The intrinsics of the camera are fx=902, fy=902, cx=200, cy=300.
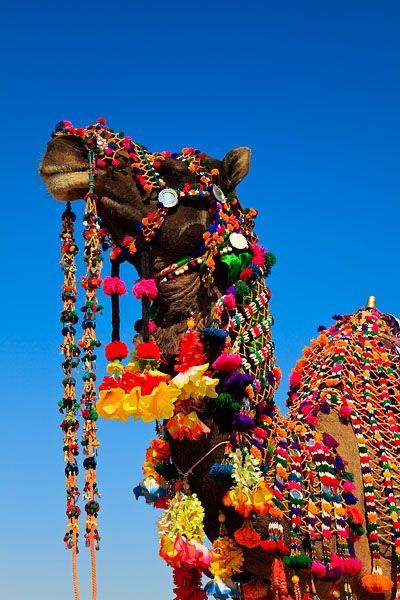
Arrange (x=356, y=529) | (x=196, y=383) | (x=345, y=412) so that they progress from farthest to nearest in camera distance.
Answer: (x=345, y=412), (x=356, y=529), (x=196, y=383)

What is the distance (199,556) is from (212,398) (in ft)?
2.91

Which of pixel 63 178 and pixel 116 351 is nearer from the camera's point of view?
pixel 116 351

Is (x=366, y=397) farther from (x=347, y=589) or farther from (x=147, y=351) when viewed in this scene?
(x=147, y=351)

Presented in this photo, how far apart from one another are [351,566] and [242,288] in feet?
5.68

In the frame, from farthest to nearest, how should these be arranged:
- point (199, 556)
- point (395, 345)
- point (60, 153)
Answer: point (395, 345)
point (60, 153)
point (199, 556)

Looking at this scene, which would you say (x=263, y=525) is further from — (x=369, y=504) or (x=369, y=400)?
(x=369, y=400)

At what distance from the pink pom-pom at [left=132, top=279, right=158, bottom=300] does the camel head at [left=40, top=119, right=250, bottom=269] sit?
20cm

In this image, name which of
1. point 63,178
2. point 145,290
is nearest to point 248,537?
point 145,290

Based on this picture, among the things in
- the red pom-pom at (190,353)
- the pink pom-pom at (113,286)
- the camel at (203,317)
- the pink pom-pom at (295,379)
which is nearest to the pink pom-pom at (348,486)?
the camel at (203,317)

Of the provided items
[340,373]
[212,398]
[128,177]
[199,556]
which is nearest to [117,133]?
[128,177]

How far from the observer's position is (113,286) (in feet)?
17.6

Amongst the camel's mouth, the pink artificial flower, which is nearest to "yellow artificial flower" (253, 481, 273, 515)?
the pink artificial flower

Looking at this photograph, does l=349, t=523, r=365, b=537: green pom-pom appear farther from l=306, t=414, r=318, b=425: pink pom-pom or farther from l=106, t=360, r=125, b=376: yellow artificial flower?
l=106, t=360, r=125, b=376: yellow artificial flower

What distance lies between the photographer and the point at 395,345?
7.05 m
